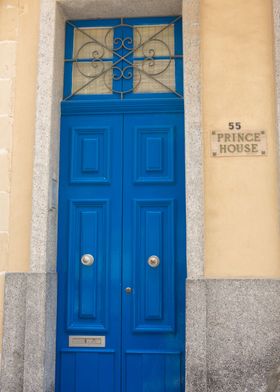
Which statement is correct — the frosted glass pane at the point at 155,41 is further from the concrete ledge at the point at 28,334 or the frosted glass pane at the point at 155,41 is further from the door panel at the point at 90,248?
the concrete ledge at the point at 28,334

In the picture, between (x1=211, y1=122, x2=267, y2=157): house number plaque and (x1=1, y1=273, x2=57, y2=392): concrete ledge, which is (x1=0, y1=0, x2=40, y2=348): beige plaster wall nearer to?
(x1=1, y1=273, x2=57, y2=392): concrete ledge

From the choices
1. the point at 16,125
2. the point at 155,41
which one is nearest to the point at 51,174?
the point at 16,125

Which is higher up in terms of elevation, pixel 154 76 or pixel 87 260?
Result: pixel 154 76

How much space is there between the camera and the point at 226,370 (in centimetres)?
479

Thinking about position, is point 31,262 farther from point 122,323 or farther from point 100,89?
point 100,89

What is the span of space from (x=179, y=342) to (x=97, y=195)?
1.62 m

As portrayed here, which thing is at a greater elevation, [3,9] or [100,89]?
[3,9]

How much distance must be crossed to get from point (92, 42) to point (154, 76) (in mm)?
766

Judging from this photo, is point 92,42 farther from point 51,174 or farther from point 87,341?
point 87,341

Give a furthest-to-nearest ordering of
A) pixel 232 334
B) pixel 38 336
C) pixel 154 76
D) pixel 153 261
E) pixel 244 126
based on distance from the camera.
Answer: pixel 154 76, pixel 153 261, pixel 244 126, pixel 38 336, pixel 232 334

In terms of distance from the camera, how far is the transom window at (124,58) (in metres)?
5.64

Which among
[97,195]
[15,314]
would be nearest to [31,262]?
[15,314]

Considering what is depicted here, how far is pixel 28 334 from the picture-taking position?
5.02 meters

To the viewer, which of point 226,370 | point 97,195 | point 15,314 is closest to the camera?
point 226,370
